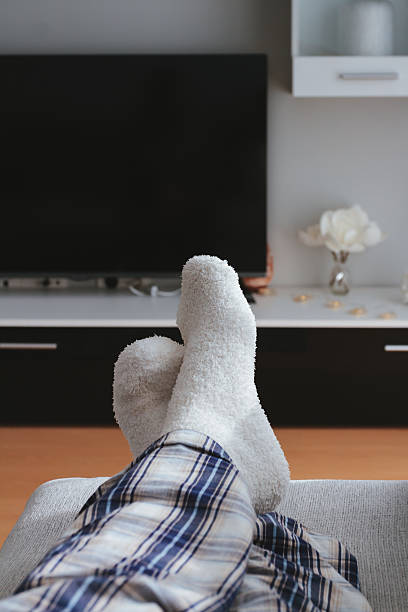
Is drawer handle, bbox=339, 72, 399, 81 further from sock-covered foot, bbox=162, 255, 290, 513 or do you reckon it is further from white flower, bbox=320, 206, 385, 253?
sock-covered foot, bbox=162, 255, 290, 513

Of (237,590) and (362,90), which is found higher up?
(362,90)

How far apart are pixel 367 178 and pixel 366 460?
1084 millimetres

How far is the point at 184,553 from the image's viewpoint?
775mm

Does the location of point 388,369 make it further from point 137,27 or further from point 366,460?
point 137,27

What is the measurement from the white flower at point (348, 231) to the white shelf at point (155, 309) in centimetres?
19

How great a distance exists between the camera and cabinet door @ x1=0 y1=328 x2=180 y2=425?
250 centimetres

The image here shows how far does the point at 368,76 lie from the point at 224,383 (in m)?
1.64

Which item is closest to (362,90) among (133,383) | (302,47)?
(302,47)

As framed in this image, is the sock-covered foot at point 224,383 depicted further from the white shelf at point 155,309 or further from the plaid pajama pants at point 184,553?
the white shelf at point 155,309

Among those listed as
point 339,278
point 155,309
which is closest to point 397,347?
point 339,278

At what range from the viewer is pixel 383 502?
1180mm

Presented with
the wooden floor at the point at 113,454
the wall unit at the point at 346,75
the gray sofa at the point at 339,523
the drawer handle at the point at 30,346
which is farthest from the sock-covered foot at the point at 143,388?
the wall unit at the point at 346,75

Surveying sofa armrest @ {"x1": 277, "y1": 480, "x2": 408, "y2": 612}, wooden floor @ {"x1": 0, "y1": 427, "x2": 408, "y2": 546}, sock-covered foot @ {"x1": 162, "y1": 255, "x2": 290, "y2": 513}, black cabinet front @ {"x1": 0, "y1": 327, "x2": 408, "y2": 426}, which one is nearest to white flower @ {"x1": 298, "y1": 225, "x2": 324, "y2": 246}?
black cabinet front @ {"x1": 0, "y1": 327, "x2": 408, "y2": 426}

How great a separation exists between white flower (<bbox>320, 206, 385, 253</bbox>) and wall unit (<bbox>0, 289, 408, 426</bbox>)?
209mm
